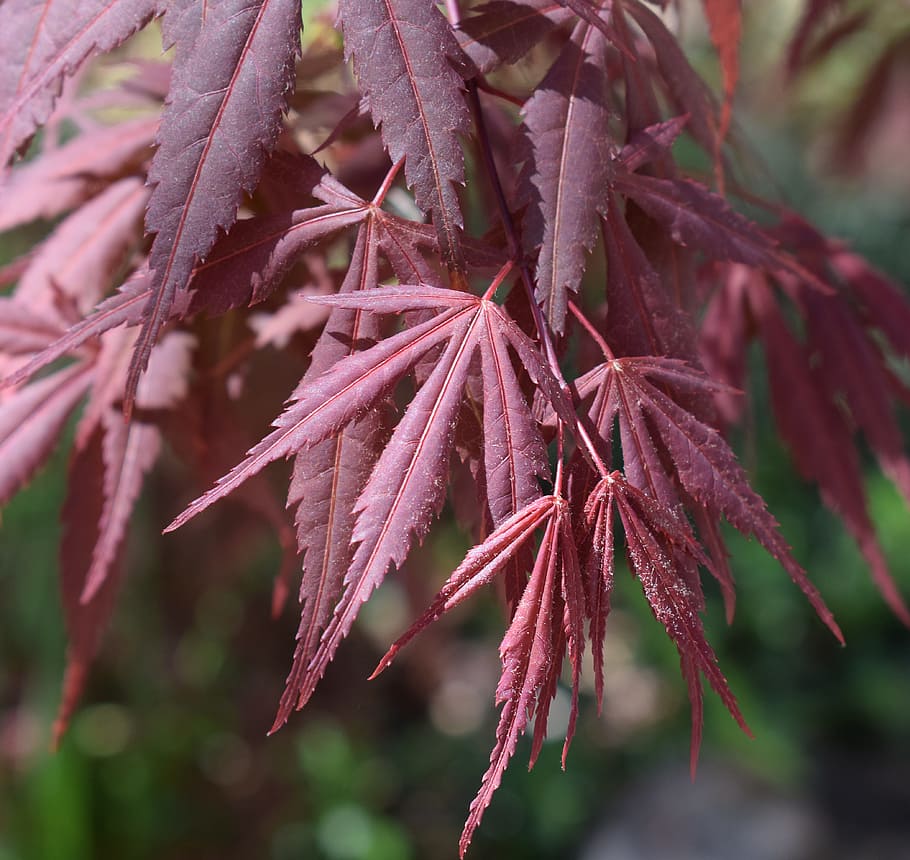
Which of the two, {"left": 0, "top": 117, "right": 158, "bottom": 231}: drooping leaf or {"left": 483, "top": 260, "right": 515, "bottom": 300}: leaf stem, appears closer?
{"left": 483, "top": 260, "right": 515, "bottom": 300}: leaf stem

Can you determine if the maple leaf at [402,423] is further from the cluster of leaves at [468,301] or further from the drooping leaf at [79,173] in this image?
the drooping leaf at [79,173]

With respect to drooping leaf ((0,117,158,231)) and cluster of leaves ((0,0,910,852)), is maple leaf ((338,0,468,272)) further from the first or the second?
drooping leaf ((0,117,158,231))

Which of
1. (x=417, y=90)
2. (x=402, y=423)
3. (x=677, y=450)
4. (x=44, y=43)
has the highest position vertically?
(x=44, y=43)

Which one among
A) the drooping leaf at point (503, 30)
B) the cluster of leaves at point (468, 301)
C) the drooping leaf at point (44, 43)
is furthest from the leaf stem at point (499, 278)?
the drooping leaf at point (44, 43)

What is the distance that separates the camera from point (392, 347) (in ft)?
1.66

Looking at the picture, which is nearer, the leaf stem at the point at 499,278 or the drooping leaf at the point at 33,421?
the leaf stem at the point at 499,278

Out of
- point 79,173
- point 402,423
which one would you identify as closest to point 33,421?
point 79,173

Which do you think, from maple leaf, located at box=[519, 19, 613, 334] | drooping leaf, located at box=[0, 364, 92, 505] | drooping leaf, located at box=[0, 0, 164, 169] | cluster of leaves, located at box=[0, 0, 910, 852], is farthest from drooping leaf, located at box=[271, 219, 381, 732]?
drooping leaf, located at box=[0, 364, 92, 505]

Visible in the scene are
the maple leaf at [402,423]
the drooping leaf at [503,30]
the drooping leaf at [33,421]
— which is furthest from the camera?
the drooping leaf at [33,421]

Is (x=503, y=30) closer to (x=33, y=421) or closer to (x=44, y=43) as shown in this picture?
(x=44, y=43)

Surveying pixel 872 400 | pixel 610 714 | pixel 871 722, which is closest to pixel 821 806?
pixel 871 722

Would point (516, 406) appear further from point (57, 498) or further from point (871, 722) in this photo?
point (871, 722)

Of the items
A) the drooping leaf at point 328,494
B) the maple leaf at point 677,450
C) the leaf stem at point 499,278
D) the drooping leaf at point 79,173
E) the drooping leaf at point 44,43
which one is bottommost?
the maple leaf at point 677,450

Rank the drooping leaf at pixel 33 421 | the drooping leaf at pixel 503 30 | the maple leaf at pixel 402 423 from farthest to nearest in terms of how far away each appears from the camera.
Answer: the drooping leaf at pixel 33 421
the drooping leaf at pixel 503 30
the maple leaf at pixel 402 423
